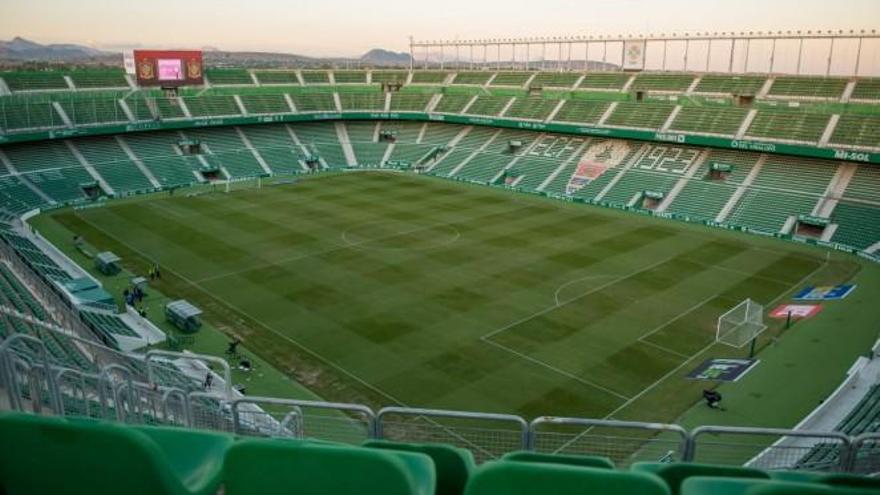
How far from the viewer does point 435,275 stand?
95.7 ft

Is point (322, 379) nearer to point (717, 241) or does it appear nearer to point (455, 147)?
point (717, 241)

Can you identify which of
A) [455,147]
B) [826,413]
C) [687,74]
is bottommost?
[826,413]

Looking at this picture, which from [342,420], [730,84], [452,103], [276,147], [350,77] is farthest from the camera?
[350,77]

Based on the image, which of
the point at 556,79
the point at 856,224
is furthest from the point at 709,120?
the point at 556,79

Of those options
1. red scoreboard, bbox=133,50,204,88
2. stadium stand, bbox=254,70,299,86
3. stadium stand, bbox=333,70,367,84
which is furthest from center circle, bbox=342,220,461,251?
stadium stand, bbox=333,70,367,84

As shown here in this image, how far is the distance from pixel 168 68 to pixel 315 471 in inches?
2331

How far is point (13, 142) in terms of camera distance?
148 ft

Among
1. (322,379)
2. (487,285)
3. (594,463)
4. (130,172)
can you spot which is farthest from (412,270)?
(130,172)

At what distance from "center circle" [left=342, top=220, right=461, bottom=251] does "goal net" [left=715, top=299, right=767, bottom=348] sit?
593 inches

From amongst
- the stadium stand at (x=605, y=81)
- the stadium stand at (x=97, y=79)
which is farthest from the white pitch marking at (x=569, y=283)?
the stadium stand at (x=97, y=79)

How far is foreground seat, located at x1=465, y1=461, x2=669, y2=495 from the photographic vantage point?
8.80 feet

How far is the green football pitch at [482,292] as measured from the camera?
1986cm

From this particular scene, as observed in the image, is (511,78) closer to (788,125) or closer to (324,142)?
(324,142)

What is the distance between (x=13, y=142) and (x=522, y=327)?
41674 millimetres
